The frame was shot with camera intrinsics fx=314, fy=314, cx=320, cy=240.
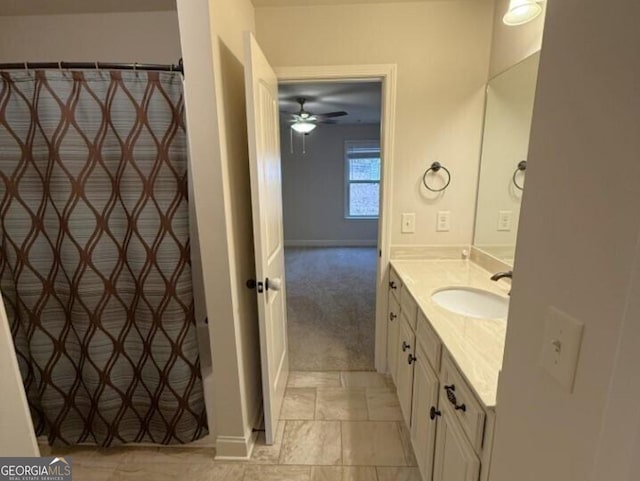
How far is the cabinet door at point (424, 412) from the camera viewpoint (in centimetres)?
128

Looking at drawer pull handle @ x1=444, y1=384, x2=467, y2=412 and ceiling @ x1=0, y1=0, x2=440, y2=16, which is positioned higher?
ceiling @ x1=0, y1=0, x2=440, y2=16

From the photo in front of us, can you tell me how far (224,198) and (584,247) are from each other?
125cm

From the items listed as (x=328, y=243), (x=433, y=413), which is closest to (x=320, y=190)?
(x=328, y=243)

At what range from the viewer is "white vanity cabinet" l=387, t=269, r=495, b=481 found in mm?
890

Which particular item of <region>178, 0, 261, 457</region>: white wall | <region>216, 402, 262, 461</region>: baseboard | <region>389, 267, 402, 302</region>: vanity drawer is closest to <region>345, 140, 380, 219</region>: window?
<region>389, 267, 402, 302</region>: vanity drawer

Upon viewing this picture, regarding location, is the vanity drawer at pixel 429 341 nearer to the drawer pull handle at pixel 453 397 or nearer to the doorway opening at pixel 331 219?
the drawer pull handle at pixel 453 397

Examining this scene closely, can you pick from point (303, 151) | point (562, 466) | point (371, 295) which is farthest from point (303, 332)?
point (303, 151)

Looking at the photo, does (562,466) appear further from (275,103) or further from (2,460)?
(275,103)

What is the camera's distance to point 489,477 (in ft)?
2.61

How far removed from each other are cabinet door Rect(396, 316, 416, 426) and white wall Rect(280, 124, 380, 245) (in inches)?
189

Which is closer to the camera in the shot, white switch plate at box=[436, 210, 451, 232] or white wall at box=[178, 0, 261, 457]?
white wall at box=[178, 0, 261, 457]

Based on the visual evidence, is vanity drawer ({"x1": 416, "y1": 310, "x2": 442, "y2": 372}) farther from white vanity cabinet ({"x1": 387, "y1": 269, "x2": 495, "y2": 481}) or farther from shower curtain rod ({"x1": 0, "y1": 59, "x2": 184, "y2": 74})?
shower curtain rod ({"x1": 0, "y1": 59, "x2": 184, "y2": 74})

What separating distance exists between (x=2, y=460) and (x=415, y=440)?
1523 millimetres

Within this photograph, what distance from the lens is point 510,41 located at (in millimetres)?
1759
